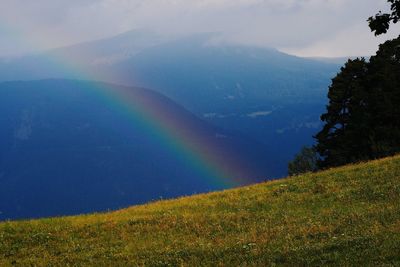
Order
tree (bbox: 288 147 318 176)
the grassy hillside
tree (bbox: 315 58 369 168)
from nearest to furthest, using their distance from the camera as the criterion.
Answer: the grassy hillside < tree (bbox: 315 58 369 168) < tree (bbox: 288 147 318 176)

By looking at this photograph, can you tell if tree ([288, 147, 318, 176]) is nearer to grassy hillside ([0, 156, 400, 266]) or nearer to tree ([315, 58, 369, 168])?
tree ([315, 58, 369, 168])

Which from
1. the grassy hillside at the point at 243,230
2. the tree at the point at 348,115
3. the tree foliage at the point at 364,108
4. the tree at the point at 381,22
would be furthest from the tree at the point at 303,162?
the tree at the point at 381,22

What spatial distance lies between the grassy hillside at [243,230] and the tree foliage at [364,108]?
A: 26.1 meters

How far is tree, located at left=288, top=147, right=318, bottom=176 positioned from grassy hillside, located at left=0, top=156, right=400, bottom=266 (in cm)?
6663

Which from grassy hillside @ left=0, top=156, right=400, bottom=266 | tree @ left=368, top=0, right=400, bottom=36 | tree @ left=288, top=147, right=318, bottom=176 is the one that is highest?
tree @ left=368, top=0, right=400, bottom=36

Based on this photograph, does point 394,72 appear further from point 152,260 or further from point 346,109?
point 152,260

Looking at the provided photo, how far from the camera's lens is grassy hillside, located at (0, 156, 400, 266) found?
15.4 m

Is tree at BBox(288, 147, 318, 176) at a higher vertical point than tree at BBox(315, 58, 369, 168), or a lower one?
lower

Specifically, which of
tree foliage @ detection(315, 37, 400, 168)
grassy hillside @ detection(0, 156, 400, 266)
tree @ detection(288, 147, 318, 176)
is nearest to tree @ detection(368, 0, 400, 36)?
grassy hillside @ detection(0, 156, 400, 266)

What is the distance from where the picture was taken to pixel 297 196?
2830 centimetres

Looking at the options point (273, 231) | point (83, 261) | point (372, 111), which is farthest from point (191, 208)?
point (372, 111)

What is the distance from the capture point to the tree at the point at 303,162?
98.2 meters

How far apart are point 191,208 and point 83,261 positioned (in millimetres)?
10998

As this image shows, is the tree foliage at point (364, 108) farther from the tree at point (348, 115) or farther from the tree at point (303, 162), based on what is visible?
the tree at point (303, 162)
